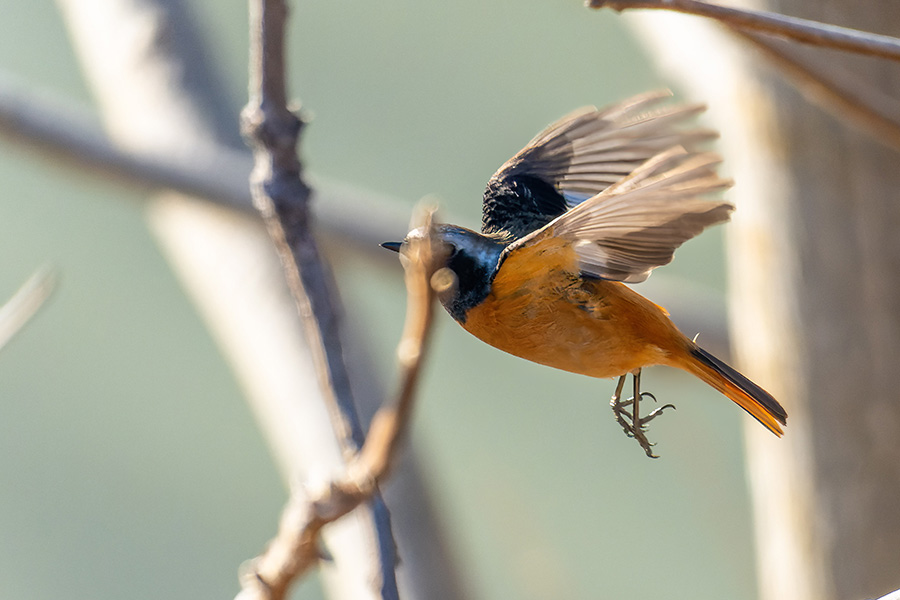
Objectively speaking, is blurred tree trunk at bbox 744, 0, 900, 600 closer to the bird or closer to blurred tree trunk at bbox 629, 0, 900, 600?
blurred tree trunk at bbox 629, 0, 900, 600

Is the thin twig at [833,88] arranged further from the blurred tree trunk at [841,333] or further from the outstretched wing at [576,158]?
the blurred tree trunk at [841,333]

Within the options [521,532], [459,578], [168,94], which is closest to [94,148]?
[168,94]

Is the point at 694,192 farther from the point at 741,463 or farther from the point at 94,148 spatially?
the point at 741,463

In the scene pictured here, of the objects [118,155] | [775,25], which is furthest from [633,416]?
[118,155]

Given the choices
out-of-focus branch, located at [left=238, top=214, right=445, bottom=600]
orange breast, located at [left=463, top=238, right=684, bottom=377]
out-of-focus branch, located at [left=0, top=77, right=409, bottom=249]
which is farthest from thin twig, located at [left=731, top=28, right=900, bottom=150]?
out-of-focus branch, located at [left=0, top=77, right=409, bottom=249]

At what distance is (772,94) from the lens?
4.71 ft

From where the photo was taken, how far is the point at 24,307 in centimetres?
68

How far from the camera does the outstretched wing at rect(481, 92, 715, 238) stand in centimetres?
80

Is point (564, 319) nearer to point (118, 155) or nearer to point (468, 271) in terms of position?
point (468, 271)

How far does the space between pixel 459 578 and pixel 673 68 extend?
97 centimetres

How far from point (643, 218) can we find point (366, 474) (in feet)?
1.15

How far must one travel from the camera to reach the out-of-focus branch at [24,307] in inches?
26.9

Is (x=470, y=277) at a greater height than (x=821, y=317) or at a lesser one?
lesser

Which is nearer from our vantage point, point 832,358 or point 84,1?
point 832,358
